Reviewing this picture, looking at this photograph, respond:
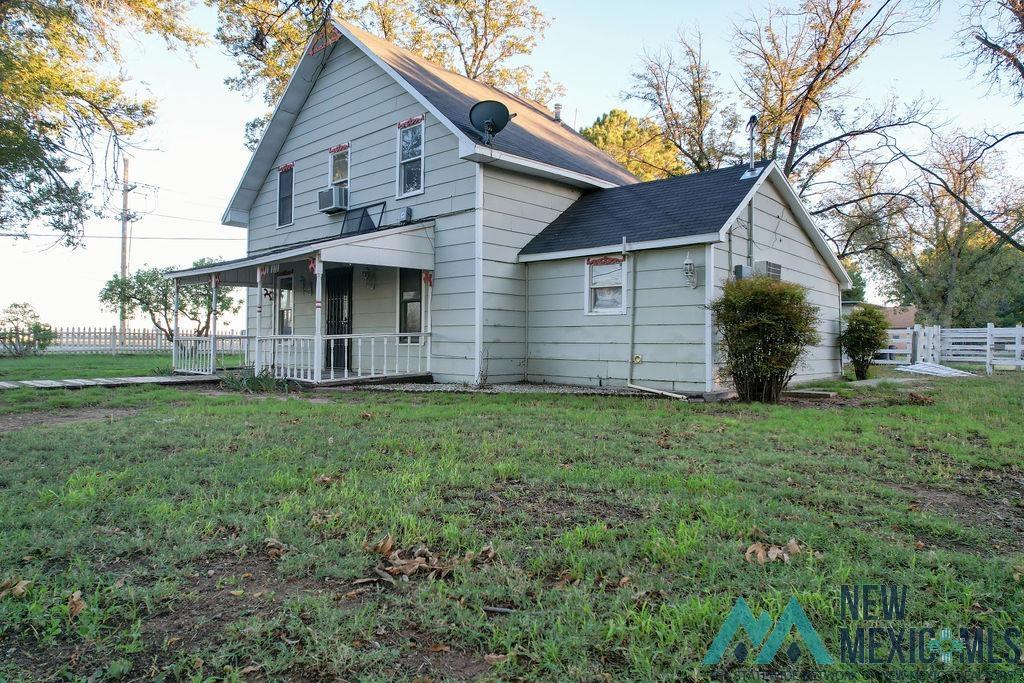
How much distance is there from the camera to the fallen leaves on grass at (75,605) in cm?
249

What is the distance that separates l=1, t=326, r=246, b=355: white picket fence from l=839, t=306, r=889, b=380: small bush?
1987cm

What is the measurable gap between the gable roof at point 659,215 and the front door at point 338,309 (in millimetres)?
4543

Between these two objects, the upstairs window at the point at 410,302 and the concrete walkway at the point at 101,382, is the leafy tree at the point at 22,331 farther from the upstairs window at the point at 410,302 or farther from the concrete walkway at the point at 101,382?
the upstairs window at the point at 410,302

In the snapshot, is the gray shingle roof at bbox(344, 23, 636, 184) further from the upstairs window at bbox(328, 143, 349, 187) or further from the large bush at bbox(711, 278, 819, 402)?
the large bush at bbox(711, 278, 819, 402)

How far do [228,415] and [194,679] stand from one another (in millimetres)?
5718

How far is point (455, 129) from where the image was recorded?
36.0ft

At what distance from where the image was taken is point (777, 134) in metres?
23.6

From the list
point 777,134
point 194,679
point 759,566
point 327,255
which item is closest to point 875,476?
point 759,566

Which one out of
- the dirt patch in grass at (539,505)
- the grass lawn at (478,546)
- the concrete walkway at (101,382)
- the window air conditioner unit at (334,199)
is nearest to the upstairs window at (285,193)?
the window air conditioner unit at (334,199)

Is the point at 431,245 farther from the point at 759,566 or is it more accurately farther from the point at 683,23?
the point at 683,23

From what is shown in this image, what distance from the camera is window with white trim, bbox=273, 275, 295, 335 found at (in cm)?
1537

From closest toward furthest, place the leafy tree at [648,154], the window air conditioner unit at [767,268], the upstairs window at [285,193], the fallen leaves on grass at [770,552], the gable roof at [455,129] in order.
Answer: the fallen leaves on grass at [770,552] < the window air conditioner unit at [767,268] < the gable roof at [455,129] < the upstairs window at [285,193] < the leafy tree at [648,154]

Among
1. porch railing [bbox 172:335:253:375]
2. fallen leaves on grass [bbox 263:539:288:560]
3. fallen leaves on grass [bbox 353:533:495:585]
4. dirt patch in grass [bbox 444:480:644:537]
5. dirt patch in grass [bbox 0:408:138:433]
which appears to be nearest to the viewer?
fallen leaves on grass [bbox 353:533:495:585]

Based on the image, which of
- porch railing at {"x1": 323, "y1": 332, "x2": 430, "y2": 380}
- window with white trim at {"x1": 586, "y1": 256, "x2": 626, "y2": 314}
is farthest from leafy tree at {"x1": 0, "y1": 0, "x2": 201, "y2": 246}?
window with white trim at {"x1": 586, "y1": 256, "x2": 626, "y2": 314}
